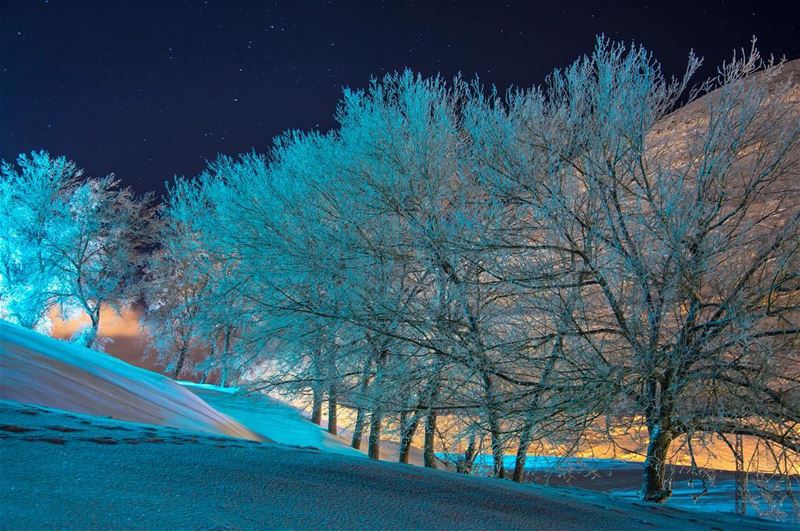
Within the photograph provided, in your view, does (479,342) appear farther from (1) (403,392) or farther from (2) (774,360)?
(2) (774,360)

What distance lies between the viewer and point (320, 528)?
8.48 feet

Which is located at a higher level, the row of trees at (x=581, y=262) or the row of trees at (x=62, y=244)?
the row of trees at (x=62, y=244)

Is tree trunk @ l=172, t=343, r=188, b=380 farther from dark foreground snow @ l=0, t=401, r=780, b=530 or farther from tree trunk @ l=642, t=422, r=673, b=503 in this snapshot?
dark foreground snow @ l=0, t=401, r=780, b=530

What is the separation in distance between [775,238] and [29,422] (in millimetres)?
6716

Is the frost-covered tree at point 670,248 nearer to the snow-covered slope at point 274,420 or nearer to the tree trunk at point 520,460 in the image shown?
the tree trunk at point 520,460

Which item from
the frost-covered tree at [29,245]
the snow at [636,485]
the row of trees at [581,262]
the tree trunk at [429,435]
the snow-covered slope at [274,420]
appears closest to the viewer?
the row of trees at [581,262]

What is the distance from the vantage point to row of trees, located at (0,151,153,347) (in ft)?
77.2

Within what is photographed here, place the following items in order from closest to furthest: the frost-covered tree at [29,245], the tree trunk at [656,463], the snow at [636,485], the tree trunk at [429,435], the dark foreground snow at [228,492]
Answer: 1. the dark foreground snow at [228,492]
2. the tree trunk at [656,463]
3. the snow at [636,485]
4. the tree trunk at [429,435]
5. the frost-covered tree at [29,245]

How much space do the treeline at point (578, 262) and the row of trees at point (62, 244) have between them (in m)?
17.5

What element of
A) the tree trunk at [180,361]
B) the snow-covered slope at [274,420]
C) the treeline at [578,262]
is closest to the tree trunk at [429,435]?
the treeline at [578,262]

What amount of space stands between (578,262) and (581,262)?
0.23m

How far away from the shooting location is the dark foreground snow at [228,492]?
7.91ft

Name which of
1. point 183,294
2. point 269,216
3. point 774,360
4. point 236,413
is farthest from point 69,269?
point 774,360

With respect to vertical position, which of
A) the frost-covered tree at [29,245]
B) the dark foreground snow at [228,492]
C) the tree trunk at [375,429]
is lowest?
the dark foreground snow at [228,492]
